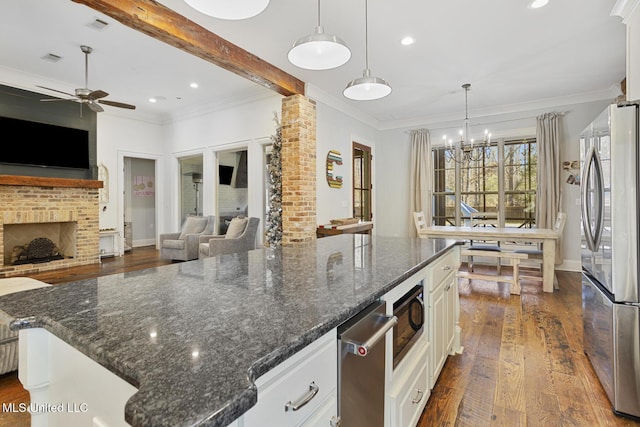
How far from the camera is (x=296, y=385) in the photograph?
726 mm

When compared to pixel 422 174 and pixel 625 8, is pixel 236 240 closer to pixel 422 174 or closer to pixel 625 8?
pixel 422 174

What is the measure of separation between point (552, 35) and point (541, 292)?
2.96 meters

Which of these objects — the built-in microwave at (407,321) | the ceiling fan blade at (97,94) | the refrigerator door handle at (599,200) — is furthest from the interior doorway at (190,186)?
the refrigerator door handle at (599,200)

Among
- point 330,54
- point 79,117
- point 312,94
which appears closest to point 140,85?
point 79,117

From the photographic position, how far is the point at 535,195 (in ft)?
17.9

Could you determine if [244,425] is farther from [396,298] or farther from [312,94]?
[312,94]

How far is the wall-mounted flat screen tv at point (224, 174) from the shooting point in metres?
6.06

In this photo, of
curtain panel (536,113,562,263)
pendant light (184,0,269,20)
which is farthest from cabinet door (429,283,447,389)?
curtain panel (536,113,562,263)

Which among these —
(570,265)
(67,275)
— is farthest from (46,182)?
(570,265)

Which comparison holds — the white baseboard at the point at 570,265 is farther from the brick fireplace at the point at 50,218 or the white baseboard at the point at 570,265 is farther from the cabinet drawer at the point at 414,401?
the brick fireplace at the point at 50,218

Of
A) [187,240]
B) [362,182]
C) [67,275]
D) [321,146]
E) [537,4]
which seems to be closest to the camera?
[537,4]

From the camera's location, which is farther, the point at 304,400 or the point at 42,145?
the point at 42,145

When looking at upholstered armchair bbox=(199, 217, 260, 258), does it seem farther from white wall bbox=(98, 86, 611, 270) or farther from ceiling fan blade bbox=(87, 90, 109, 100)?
ceiling fan blade bbox=(87, 90, 109, 100)

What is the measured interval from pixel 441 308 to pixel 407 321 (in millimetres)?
601
